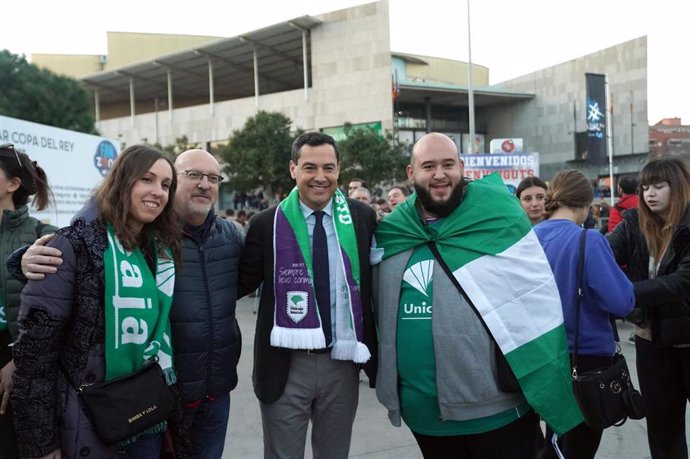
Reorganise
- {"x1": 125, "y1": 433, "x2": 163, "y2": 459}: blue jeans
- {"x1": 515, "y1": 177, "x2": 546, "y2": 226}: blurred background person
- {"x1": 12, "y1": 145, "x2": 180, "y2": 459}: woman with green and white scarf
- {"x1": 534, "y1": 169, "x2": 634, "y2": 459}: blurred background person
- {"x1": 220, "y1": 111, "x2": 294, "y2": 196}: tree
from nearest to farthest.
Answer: {"x1": 12, "y1": 145, "x2": 180, "y2": 459}: woman with green and white scarf → {"x1": 125, "y1": 433, "x2": 163, "y2": 459}: blue jeans → {"x1": 534, "y1": 169, "x2": 634, "y2": 459}: blurred background person → {"x1": 515, "y1": 177, "x2": 546, "y2": 226}: blurred background person → {"x1": 220, "y1": 111, "x2": 294, "y2": 196}: tree

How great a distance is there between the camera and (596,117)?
25.4 meters

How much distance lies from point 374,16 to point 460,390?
3650cm

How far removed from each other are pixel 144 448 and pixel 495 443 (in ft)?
4.88

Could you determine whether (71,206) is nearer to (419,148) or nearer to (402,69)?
(419,148)

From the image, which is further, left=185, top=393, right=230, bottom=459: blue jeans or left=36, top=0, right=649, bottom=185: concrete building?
left=36, top=0, right=649, bottom=185: concrete building

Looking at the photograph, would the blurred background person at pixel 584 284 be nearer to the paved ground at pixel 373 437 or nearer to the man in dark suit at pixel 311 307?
the man in dark suit at pixel 311 307

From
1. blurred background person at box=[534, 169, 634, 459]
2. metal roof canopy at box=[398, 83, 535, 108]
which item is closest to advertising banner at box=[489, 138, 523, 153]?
blurred background person at box=[534, 169, 634, 459]

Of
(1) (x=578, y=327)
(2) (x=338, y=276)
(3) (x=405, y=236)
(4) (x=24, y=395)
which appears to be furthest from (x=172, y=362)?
(1) (x=578, y=327)

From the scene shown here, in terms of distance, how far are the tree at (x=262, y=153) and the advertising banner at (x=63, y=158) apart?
21.3 meters

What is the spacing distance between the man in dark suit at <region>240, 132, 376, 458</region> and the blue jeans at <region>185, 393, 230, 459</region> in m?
0.22

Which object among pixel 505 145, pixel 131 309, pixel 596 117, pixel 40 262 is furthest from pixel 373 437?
pixel 596 117

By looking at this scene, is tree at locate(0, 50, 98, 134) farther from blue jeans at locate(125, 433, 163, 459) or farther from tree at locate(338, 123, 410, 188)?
blue jeans at locate(125, 433, 163, 459)

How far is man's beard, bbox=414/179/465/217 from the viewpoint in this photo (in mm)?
Answer: 2531

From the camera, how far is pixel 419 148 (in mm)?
2584
